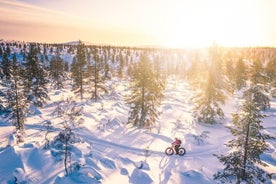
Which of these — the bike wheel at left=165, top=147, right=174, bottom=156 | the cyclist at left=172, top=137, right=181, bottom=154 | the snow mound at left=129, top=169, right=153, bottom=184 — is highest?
the cyclist at left=172, top=137, right=181, bottom=154

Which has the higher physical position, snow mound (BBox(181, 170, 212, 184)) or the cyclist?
the cyclist

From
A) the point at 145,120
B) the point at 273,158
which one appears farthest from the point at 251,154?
the point at 145,120

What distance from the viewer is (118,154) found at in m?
17.0

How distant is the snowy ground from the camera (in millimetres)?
12953

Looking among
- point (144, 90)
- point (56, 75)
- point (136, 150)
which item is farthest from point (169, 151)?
point (56, 75)

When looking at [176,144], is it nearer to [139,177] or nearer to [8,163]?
[139,177]

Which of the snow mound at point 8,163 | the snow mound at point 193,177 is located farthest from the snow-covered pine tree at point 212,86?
the snow mound at point 8,163

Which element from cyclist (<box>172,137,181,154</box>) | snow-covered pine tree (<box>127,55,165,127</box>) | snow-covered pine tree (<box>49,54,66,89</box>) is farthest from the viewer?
snow-covered pine tree (<box>49,54,66,89</box>)

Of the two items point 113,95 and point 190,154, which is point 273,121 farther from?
point 113,95

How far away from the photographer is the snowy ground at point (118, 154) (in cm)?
1295

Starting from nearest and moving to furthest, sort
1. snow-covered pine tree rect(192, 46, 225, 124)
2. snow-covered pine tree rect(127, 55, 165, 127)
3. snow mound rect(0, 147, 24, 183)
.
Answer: snow mound rect(0, 147, 24, 183) < snow-covered pine tree rect(127, 55, 165, 127) < snow-covered pine tree rect(192, 46, 225, 124)

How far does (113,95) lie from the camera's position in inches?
1688

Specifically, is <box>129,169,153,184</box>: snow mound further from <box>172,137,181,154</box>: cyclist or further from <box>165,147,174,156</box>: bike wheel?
<box>172,137,181,154</box>: cyclist

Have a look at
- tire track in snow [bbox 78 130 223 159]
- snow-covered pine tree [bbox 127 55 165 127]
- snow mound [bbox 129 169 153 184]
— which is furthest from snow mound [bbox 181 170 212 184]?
snow-covered pine tree [bbox 127 55 165 127]
